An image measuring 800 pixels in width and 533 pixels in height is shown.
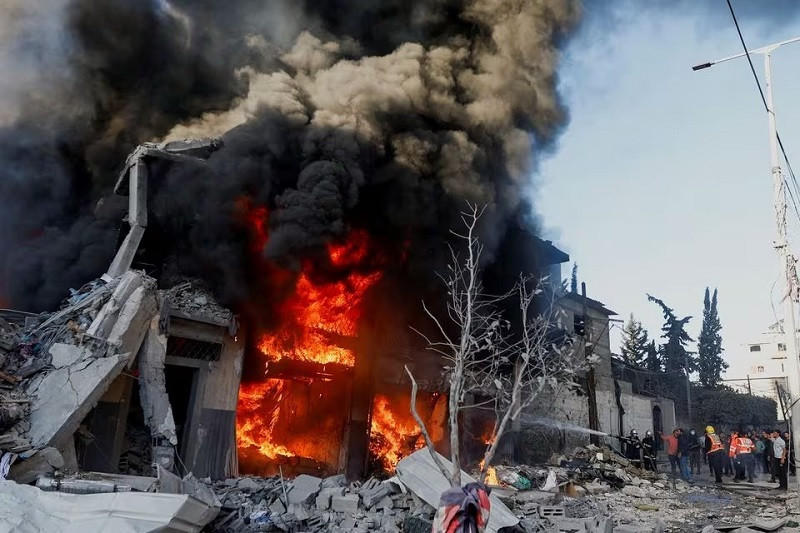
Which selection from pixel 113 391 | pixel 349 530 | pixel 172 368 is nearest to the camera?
pixel 349 530

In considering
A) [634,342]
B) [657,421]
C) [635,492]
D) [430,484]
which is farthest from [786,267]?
[634,342]

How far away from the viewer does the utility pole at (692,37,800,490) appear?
12891 millimetres

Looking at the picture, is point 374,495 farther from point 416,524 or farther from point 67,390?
point 67,390

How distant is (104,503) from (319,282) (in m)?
10.4

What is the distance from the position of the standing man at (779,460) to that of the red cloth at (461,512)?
1655 cm

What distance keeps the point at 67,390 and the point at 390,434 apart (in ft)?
37.0

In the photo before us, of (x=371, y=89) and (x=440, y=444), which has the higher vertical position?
(x=371, y=89)

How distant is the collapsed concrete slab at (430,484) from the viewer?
9387mm

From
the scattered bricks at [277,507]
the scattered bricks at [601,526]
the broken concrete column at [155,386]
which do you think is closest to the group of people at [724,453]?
the scattered bricks at [601,526]

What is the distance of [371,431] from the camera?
1845 centimetres

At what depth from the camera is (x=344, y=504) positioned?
32.8 feet

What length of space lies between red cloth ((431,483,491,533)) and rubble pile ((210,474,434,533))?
5.18 m

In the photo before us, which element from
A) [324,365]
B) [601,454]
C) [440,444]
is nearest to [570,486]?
[601,454]

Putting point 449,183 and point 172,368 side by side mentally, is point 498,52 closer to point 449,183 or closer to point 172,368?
point 449,183
